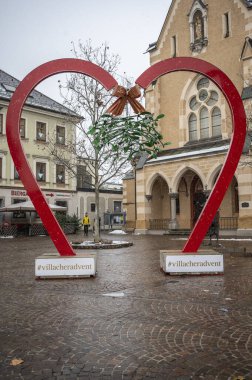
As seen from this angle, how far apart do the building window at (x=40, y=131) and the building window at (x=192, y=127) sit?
16.2m

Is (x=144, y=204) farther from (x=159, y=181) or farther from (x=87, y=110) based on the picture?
(x=87, y=110)

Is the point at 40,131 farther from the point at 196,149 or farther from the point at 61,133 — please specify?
the point at 196,149

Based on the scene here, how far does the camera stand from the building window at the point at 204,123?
Answer: 2884 cm

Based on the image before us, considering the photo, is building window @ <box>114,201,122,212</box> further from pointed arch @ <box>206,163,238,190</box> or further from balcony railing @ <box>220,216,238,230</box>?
pointed arch @ <box>206,163,238,190</box>

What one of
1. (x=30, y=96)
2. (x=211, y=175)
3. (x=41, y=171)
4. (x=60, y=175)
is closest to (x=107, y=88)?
(x=211, y=175)

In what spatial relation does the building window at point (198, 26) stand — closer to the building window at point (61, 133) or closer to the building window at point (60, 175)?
the building window at point (61, 133)

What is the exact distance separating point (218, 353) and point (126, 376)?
1056mm

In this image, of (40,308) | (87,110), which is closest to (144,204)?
(87,110)

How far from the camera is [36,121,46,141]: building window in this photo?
3881 cm

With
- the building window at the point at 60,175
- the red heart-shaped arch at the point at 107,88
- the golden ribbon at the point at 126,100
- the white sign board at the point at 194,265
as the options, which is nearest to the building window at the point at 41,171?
the building window at the point at 60,175

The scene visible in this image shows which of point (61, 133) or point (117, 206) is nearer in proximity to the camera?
point (61, 133)

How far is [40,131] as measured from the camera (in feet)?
128

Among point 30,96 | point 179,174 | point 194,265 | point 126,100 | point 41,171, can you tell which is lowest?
point 194,265

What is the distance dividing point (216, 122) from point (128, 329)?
25242 mm
